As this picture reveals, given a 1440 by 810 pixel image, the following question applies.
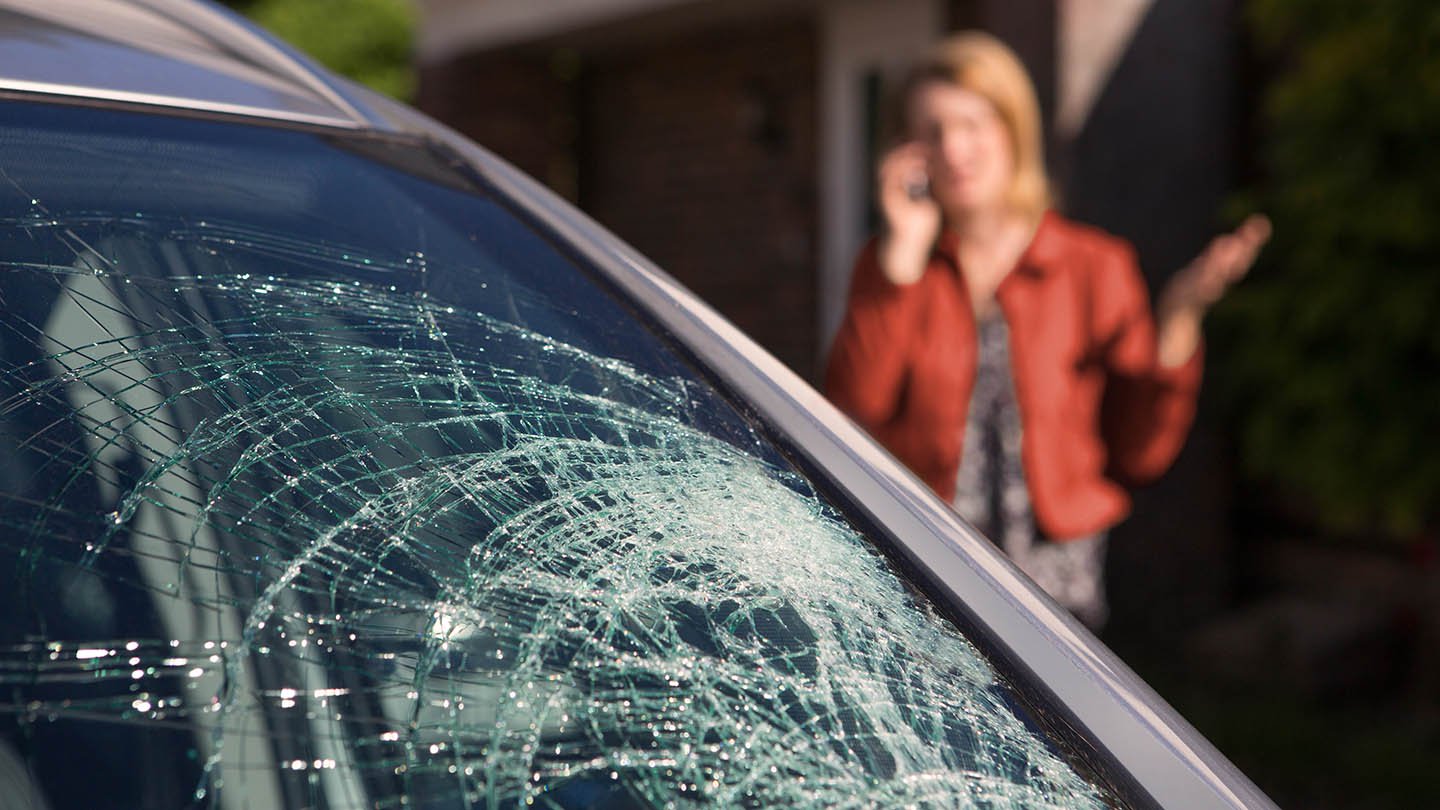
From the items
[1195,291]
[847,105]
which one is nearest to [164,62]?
[1195,291]

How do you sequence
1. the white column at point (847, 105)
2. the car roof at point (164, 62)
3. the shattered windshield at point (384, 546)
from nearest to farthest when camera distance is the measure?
the shattered windshield at point (384, 546), the car roof at point (164, 62), the white column at point (847, 105)

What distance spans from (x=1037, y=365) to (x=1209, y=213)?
301cm

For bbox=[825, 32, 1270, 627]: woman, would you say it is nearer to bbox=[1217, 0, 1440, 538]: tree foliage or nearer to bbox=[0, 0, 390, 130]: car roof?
bbox=[1217, 0, 1440, 538]: tree foliage

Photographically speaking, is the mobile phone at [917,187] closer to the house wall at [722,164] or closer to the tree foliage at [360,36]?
the house wall at [722,164]

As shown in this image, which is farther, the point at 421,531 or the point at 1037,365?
the point at 1037,365

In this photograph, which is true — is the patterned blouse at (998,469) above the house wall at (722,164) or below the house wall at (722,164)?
below

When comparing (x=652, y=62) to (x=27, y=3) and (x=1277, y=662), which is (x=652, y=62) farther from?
(x=27, y=3)

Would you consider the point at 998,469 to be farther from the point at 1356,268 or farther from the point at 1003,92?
the point at 1356,268

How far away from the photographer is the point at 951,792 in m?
0.98

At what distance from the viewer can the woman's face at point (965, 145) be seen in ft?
9.66

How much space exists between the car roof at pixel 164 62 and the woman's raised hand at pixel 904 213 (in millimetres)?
1674

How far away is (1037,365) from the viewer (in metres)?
2.90

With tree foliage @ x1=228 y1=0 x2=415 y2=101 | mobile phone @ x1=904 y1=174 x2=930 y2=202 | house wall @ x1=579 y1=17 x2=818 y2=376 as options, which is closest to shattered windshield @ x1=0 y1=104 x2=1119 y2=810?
mobile phone @ x1=904 y1=174 x2=930 y2=202

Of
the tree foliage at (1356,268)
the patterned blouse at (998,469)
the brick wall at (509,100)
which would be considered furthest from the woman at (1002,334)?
the brick wall at (509,100)
